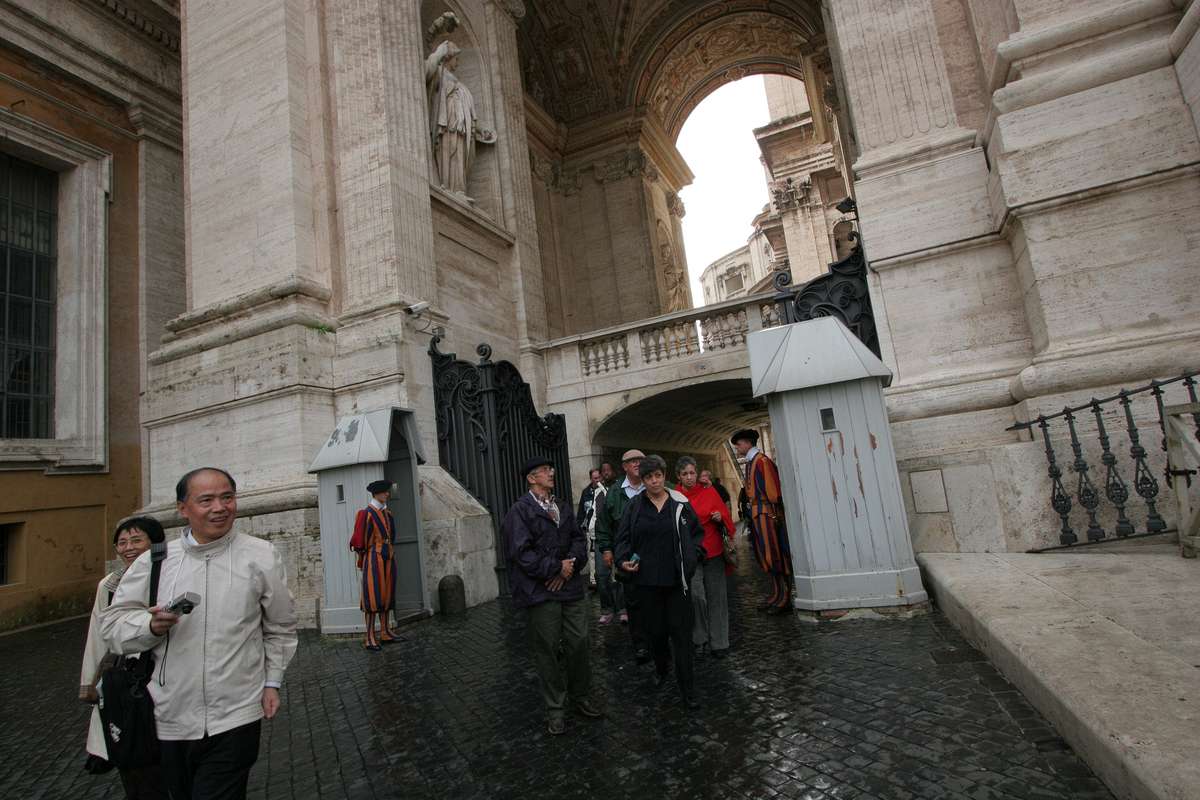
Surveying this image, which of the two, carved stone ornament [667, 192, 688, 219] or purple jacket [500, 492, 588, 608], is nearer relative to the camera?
purple jacket [500, 492, 588, 608]

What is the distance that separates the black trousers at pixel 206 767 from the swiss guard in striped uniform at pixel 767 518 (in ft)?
14.1

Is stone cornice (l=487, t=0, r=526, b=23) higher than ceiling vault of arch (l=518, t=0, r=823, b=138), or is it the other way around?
ceiling vault of arch (l=518, t=0, r=823, b=138)

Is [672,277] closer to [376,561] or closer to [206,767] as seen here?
[376,561]

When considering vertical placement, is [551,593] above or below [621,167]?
below

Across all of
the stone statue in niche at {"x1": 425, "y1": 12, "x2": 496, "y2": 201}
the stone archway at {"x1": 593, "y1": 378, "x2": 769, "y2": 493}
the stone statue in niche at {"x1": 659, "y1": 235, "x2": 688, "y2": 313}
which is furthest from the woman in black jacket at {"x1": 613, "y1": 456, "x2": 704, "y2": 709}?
the stone statue in niche at {"x1": 659, "y1": 235, "x2": 688, "y2": 313}

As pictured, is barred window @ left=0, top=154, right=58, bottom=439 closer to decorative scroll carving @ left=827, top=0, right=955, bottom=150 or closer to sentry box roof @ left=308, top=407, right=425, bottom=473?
sentry box roof @ left=308, top=407, right=425, bottom=473

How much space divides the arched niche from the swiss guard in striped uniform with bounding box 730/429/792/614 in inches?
316

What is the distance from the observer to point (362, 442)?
7.21m

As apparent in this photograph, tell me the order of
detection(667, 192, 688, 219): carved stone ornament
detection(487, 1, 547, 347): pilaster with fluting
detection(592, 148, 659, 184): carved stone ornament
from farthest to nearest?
1. detection(667, 192, 688, 219): carved stone ornament
2. detection(592, 148, 659, 184): carved stone ornament
3. detection(487, 1, 547, 347): pilaster with fluting

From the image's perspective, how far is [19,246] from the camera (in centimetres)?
1188

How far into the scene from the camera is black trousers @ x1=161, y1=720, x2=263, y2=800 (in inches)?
87.0

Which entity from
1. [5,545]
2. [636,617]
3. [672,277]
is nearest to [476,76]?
[672,277]

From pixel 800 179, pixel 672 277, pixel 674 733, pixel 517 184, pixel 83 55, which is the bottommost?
pixel 674 733

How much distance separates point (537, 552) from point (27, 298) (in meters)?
12.6
